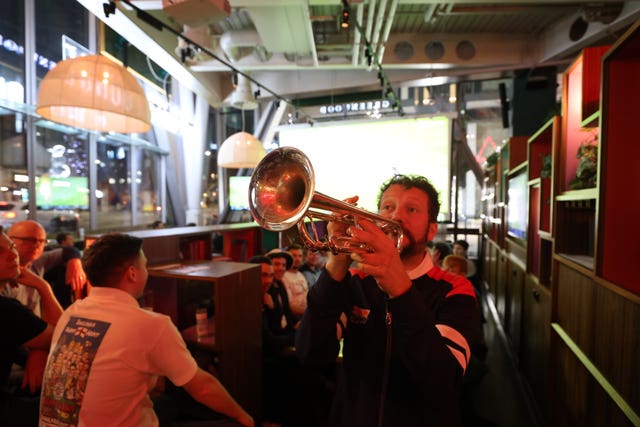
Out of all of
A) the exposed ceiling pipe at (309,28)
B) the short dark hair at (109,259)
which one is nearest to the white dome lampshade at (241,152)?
the exposed ceiling pipe at (309,28)

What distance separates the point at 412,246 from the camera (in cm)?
139

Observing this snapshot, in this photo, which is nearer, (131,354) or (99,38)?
(131,354)

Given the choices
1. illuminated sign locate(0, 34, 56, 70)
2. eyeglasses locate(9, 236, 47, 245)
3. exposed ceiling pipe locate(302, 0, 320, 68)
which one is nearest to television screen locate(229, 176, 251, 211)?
exposed ceiling pipe locate(302, 0, 320, 68)

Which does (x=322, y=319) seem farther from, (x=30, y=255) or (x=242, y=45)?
(x=242, y=45)

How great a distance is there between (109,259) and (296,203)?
1063 millimetres

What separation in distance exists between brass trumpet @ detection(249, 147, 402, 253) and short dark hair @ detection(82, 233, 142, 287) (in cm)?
86

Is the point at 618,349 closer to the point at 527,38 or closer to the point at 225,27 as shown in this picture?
the point at 527,38

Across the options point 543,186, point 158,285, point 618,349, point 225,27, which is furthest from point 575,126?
point 225,27

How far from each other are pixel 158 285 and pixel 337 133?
452 centimetres

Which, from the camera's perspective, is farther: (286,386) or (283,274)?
(283,274)

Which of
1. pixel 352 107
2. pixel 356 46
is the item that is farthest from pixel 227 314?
pixel 352 107

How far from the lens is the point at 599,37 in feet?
16.0

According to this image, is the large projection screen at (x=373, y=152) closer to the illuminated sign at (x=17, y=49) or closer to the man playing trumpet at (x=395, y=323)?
the illuminated sign at (x=17, y=49)

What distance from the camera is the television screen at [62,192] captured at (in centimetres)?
568
